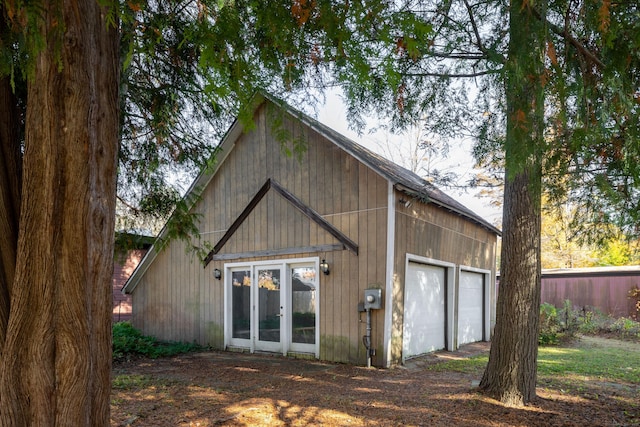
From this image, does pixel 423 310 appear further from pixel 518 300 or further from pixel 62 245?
pixel 62 245

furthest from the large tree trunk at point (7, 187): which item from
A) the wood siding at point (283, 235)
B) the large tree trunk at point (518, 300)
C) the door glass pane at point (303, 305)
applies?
the door glass pane at point (303, 305)

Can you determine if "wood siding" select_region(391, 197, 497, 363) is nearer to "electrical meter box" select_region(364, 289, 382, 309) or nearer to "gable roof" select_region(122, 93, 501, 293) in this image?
"gable roof" select_region(122, 93, 501, 293)

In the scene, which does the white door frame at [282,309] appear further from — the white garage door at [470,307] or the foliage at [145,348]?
the white garage door at [470,307]

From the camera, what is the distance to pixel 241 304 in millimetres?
10555

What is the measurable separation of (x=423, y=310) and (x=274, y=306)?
3098 millimetres

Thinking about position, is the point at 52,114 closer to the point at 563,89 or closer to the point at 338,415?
the point at 563,89

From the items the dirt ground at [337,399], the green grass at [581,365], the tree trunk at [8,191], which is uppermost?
the tree trunk at [8,191]

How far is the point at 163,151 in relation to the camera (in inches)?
247

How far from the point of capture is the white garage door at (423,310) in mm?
9008

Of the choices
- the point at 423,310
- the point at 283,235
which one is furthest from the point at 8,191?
the point at 423,310

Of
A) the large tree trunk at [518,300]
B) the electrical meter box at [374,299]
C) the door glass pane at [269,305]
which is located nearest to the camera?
the large tree trunk at [518,300]

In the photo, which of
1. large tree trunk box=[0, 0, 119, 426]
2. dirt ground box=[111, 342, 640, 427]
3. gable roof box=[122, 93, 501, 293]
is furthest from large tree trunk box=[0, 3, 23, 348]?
dirt ground box=[111, 342, 640, 427]

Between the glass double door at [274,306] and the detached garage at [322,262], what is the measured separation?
0.02 m

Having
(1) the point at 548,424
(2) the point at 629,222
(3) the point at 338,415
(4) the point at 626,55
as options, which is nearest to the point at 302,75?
(4) the point at 626,55
